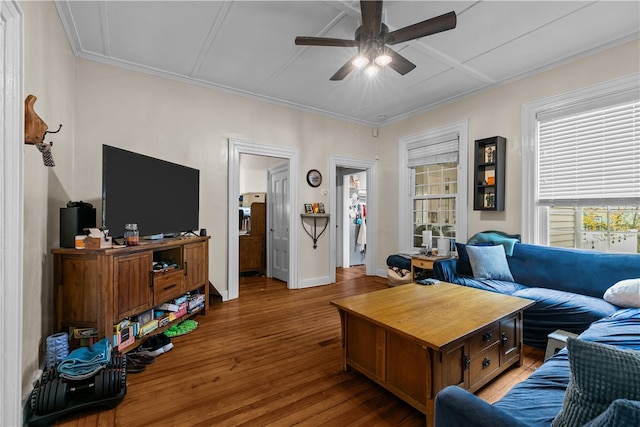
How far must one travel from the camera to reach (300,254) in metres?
4.65

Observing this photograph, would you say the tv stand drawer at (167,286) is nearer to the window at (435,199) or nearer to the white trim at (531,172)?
the window at (435,199)

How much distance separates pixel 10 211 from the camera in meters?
1.29

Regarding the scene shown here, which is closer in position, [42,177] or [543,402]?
[543,402]

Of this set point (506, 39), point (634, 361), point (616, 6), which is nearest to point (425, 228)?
point (506, 39)

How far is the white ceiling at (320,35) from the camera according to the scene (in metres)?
2.40

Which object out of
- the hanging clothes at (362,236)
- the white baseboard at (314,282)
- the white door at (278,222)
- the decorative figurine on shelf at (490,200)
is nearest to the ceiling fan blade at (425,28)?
the decorative figurine on shelf at (490,200)

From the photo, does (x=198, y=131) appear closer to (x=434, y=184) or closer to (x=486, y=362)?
(x=434, y=184)

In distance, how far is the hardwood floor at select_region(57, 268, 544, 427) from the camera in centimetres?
167

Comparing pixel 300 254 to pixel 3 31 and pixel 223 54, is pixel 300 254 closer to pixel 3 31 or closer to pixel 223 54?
pixel 223 54

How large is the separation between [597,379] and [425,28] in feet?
7.47

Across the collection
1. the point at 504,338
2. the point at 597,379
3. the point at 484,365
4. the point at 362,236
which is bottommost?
the point at 484,365

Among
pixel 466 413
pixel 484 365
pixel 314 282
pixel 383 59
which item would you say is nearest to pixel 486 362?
pixel 484 365

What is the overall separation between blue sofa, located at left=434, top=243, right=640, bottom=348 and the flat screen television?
2.95 meters

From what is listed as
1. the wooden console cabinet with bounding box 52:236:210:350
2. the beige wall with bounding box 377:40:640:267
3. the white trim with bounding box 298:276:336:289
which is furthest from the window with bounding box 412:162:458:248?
the wooden console cabinet with bounding box 52:236:210:350
